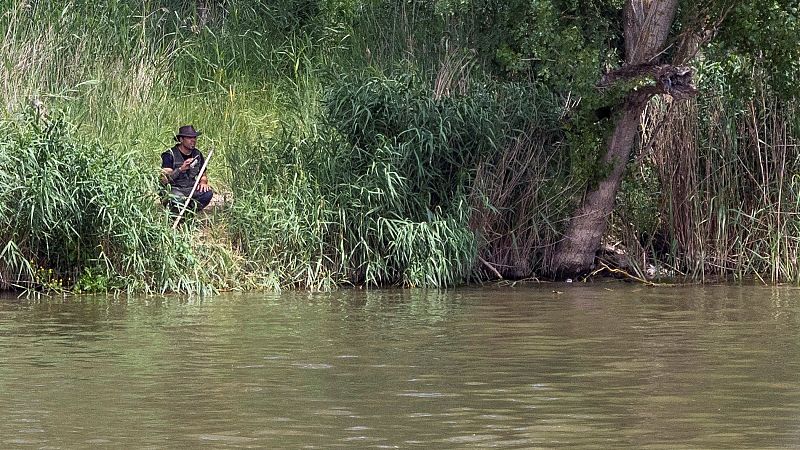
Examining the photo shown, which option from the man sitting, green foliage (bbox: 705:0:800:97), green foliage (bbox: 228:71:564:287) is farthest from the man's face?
green foliage (bbox: 705:0:800:97)

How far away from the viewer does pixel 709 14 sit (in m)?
14.1

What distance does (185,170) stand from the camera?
1431 cm

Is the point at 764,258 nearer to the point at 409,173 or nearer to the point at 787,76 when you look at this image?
A: the point at 787,76

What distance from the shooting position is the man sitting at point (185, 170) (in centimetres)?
1409

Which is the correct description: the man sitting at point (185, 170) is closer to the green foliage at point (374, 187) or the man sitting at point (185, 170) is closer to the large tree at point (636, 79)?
the green foliage at point (374, 187)

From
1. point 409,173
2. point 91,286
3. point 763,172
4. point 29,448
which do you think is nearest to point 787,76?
point 763,172

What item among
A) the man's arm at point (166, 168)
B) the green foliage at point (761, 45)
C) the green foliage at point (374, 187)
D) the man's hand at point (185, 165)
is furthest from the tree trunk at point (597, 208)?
the man's arm at point (166, 168)

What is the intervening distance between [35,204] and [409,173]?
12.1ft

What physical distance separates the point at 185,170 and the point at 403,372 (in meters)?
6.30

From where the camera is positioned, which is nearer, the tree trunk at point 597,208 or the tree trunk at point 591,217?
the tree trunk at point 597,208

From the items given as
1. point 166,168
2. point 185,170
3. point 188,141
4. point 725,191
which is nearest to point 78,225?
point 166,168

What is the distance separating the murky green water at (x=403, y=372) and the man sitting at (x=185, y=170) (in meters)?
1.66

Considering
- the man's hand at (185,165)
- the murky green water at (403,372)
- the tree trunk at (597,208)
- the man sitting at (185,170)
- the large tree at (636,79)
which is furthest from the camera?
the tree trunk at (597,208)

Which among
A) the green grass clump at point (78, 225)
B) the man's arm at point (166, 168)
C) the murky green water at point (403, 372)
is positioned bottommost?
the murky green water at point (403, 372)
